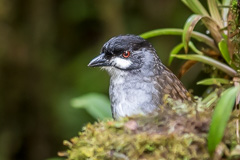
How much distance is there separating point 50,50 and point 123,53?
3.09 m

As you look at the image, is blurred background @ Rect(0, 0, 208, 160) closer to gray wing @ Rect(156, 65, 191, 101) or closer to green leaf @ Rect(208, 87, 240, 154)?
gray wing @ Rect(156, 65, 191, 101)

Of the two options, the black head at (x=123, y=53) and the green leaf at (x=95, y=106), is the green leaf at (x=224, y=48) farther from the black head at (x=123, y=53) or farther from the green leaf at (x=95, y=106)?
the green leaf at (x=95, y=106)

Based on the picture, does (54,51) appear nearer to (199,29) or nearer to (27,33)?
(27,33)

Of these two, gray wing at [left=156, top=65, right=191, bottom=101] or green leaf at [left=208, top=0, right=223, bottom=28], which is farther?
gray wing at [left=156, top=65, right=191, bottom=101]

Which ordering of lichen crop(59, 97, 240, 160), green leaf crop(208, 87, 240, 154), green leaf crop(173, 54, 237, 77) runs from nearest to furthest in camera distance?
green leaf crop(208, 87, 240, 154) < lichen crop(59, 97, 240, 160) < green leaf crop(173, 54, 237, 77)

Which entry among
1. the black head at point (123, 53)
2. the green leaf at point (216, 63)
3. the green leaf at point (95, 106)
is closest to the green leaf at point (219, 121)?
the green leaf at point (216, 63)

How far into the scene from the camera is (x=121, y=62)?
337 cm

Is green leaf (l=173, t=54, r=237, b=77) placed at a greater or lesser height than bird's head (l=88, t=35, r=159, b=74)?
lesser

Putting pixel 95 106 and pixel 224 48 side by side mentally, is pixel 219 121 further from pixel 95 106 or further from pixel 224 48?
pixel 95 106

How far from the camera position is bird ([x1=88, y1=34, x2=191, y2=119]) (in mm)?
3131

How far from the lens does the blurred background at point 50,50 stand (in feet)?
19.9

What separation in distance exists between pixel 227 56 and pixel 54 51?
3748mm

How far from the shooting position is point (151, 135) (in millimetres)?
2096

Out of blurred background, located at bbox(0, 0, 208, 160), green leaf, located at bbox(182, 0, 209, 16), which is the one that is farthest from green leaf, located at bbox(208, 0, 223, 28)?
blurred background, located at bbox(0, 0, 208, 160)
